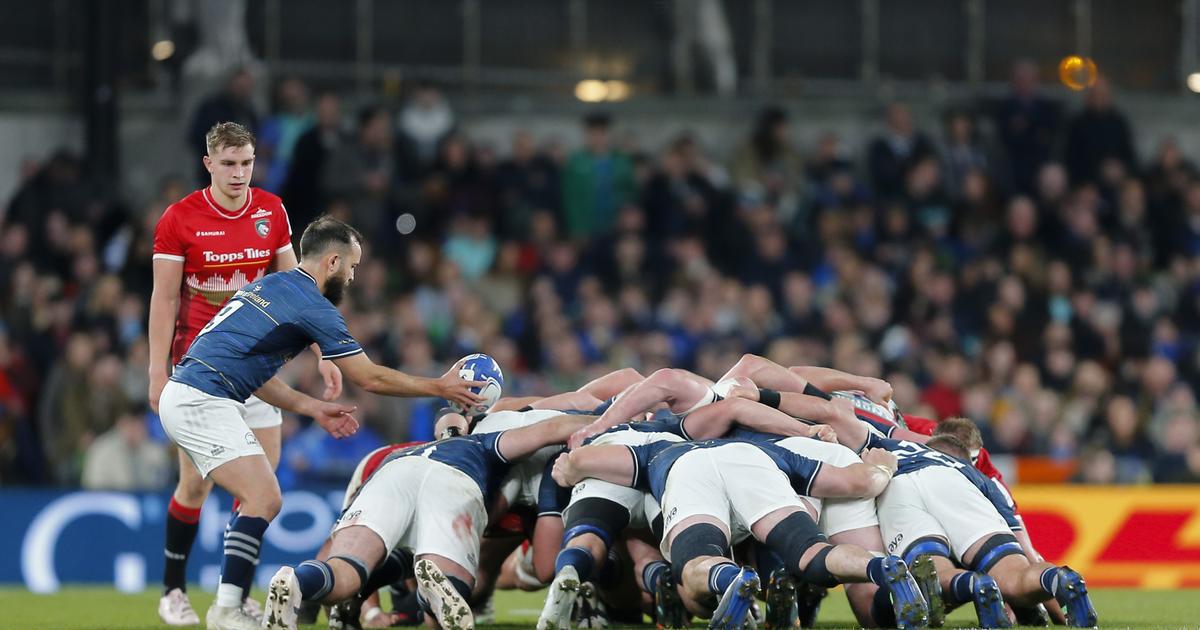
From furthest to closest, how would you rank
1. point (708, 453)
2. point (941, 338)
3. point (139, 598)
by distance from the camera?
point (941, 338) → point (139, 598) → point (708, 453)

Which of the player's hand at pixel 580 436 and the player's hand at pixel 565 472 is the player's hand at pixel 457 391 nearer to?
the player's hand at pixel 565 472

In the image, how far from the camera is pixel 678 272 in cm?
1783

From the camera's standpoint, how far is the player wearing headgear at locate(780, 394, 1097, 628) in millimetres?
8344

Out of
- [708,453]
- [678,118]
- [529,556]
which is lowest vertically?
[529,556]

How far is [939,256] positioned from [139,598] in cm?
997

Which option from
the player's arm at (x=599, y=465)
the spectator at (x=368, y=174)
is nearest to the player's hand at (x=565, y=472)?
the player's arm at (x=599, y=465)

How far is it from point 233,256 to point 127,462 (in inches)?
225

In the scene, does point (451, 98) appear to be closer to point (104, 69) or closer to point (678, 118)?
point (678, 118)

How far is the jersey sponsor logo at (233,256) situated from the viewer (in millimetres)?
9438

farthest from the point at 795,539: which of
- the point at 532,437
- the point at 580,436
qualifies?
the point at 532,437

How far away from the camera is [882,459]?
9359mm

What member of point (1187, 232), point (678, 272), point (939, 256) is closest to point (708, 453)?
point (678, 272)

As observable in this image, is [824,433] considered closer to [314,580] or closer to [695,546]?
[695,546]

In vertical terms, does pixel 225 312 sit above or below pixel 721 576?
above
